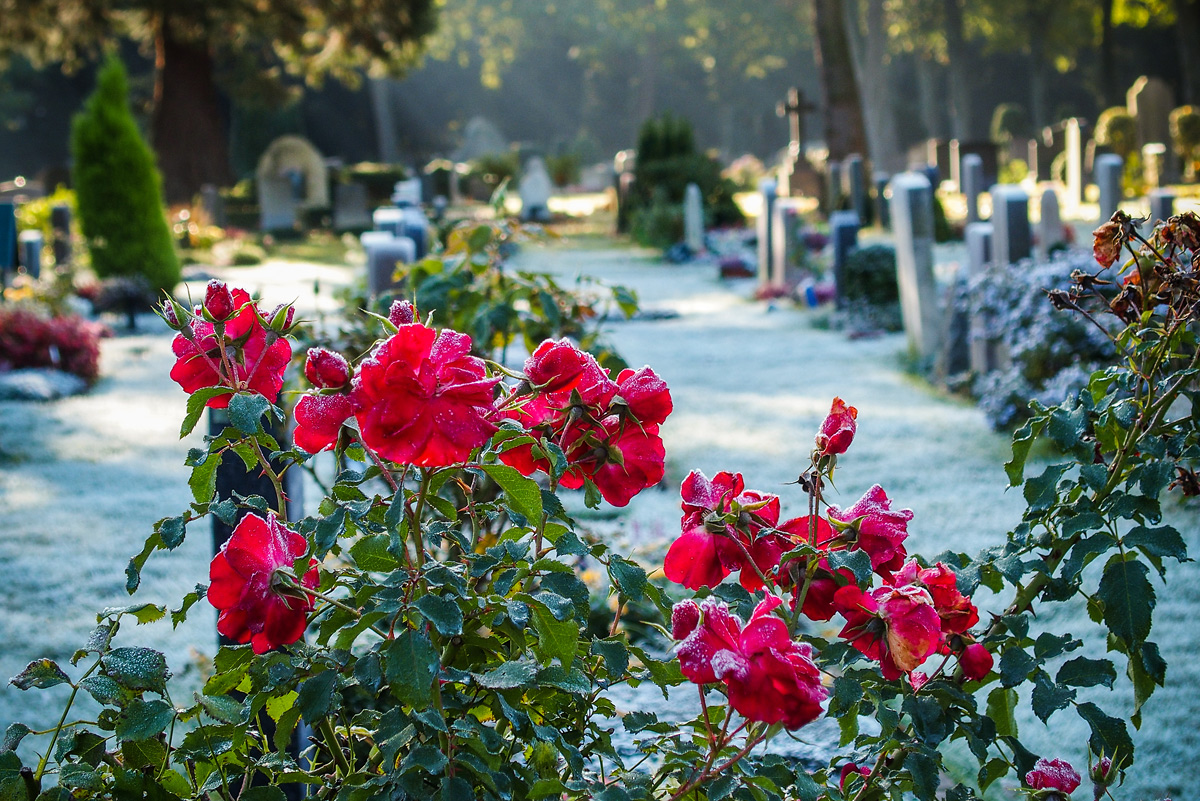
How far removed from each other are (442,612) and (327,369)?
248mm

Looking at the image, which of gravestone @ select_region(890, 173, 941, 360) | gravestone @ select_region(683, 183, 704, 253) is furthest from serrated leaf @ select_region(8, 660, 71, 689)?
gravestone @ select_region(683, 183, 704, 253)

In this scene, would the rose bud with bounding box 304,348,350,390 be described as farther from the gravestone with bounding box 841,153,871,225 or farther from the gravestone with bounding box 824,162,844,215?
the gravestone with bounding box 824,162,844,215

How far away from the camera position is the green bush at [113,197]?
1067 centimetres

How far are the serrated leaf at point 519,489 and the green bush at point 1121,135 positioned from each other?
20.0m

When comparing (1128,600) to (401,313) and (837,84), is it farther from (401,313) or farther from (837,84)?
(837,84)

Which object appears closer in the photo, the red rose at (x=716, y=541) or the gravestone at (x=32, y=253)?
the red rose at (x=716, y=541)

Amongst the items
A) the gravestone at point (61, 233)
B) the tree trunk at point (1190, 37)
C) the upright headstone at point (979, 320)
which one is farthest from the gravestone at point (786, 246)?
the tree trunk at point (1190, 37)

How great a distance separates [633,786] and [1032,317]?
446cm

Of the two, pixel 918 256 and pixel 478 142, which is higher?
pixel 478 142

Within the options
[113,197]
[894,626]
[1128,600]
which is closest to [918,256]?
[1128,600]

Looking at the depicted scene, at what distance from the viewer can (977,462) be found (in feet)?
15.4

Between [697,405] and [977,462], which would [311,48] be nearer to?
[697,405]

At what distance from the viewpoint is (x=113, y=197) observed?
35.3 feet

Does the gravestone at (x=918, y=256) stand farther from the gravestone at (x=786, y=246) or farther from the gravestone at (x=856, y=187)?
the gravestone at (x=856, y=187)
